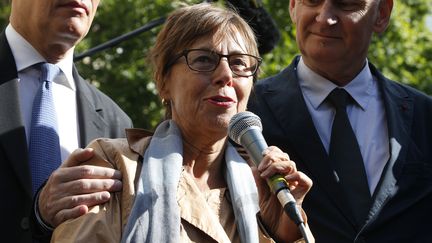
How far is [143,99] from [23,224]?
936 cm

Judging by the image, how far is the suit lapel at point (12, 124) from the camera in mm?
4098

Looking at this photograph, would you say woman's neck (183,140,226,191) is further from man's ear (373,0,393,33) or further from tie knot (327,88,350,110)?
man's ear (373,0,393,33)

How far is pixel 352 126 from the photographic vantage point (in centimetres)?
459

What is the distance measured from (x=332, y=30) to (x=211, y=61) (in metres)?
1.14

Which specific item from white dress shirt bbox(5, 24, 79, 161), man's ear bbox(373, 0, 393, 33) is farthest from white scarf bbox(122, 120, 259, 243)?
man's ear bbox(373, 0, 393, 33)

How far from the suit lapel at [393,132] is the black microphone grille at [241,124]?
43.2 inches

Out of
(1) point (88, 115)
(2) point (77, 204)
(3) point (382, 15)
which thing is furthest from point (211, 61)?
(3) point (382, 15)

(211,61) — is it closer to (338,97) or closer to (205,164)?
A: (205,164)

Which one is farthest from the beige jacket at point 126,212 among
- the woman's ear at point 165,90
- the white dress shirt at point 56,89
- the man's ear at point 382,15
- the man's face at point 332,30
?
the man's ear at point 382,15

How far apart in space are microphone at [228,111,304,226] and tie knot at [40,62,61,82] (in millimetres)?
1310

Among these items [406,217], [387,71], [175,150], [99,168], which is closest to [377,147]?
[406,217]

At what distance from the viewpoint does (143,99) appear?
13.4m

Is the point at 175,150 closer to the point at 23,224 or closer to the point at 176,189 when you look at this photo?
the point at 176,189

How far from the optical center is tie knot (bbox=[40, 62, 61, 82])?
4512 millimetres
